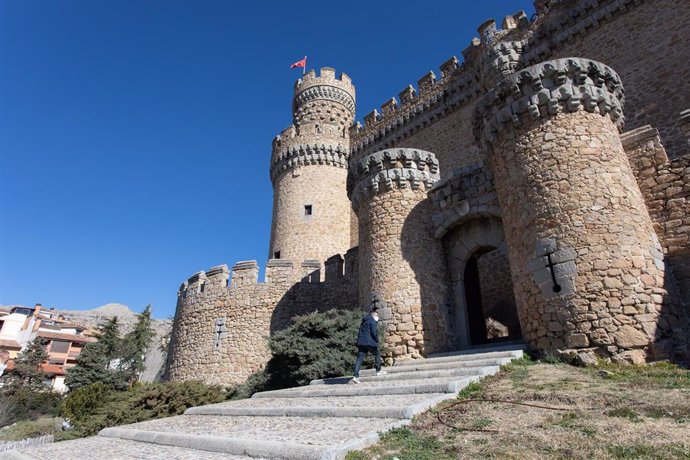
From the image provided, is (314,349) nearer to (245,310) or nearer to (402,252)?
(402,252)

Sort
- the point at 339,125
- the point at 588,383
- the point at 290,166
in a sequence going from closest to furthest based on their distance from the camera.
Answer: the point at 588,383 < the point at 290,166 < the point at 339,125

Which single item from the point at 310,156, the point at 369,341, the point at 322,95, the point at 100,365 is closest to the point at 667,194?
the point at 369,341

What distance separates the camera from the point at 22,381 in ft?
87.2

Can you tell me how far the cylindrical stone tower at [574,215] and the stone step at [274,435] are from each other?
395cm

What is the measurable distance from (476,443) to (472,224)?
716 centimetres

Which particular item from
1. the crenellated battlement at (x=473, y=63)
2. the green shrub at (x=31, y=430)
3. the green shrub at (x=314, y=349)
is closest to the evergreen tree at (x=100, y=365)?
the green shrub at (x=31, y=430)

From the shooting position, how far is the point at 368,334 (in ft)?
23.7

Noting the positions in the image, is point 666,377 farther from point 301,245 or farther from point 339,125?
point 339,125

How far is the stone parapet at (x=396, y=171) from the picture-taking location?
10.4m

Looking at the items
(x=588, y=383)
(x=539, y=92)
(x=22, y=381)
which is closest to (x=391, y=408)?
(x=588, y=383)

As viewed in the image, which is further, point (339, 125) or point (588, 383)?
point (339, 125)

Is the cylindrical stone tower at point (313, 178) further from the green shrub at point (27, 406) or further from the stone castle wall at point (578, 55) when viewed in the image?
the green shrub at point (27, 406)

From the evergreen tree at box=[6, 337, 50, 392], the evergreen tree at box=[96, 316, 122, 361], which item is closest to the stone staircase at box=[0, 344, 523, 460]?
the evergreen tree at box=[96, 316, 122, 361]

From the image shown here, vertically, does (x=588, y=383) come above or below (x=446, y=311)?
below
